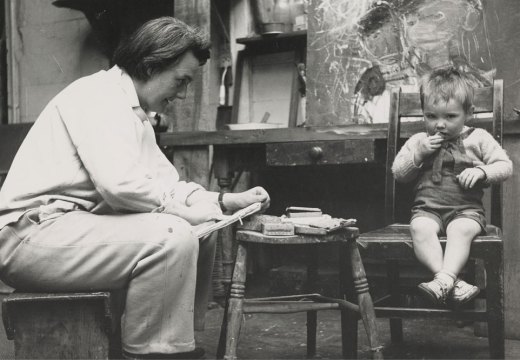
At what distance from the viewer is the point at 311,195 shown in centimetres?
556

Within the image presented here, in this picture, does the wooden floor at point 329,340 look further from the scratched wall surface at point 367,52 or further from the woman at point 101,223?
the scratched wall surface at point 367,52

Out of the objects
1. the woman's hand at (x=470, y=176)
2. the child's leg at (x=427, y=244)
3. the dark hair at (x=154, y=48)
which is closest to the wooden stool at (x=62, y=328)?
the dark hair at (x=154, y=48)

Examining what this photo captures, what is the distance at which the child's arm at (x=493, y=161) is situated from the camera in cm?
304

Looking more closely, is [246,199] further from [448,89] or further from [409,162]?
[448,89]

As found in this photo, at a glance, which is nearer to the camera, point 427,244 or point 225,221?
point 225,221

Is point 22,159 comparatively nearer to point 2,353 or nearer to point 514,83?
point 2,353

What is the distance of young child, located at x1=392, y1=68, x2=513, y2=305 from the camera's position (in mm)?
2904

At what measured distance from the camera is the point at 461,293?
9.10ft

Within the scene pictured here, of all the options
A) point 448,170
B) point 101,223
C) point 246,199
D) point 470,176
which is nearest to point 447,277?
point 470,176

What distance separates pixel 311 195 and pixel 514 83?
204 cm

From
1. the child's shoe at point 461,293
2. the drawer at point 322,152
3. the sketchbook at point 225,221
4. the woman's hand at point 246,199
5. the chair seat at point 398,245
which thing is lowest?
the child's shoe at point 461,293

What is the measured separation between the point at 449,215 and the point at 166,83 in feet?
4.59

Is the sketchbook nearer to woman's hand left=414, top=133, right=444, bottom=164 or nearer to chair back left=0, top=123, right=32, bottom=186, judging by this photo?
woman's hand left=414, top=133, right=444, bottom=164

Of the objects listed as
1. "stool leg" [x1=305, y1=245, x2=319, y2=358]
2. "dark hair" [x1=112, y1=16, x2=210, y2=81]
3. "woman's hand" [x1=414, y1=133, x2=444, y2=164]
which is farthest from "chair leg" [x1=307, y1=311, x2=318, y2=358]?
"dark hair" [x1=112, y1=16, x2=210, y2=81]
